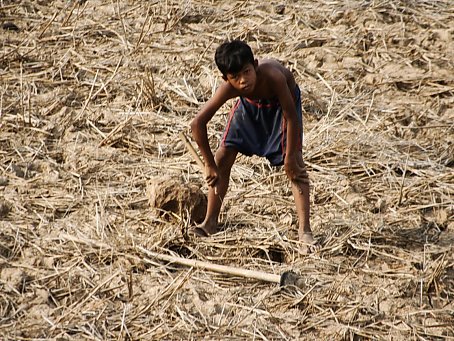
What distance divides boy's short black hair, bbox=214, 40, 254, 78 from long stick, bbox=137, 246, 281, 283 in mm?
817

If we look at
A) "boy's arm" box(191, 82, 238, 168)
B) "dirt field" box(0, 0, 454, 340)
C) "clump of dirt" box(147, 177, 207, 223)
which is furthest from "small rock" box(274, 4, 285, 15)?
"boy's arm" box(191, 82, 238, 168)

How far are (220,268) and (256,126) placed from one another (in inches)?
26.3

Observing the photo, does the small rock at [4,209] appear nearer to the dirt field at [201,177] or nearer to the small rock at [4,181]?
the dirt field at [201,177]

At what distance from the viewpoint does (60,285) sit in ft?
13.4

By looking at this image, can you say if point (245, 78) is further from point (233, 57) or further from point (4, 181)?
point (4, 181)

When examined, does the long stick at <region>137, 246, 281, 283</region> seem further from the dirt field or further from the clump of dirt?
the clump of dirt

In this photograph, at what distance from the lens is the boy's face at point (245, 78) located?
13.1ft

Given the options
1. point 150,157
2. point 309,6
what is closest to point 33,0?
point 309,6

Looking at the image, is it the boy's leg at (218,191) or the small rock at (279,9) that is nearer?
the boy's leg at (218,191)

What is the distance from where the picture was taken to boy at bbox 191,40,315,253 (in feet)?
13.4

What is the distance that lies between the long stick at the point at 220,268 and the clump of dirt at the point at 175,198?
0.32 m

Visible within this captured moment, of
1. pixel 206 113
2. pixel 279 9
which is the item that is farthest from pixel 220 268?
pixel 279 9

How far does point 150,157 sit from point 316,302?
5.68ft

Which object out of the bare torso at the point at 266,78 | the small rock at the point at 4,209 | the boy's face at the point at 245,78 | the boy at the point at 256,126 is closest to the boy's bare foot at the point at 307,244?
the boy at the point at 256,126
